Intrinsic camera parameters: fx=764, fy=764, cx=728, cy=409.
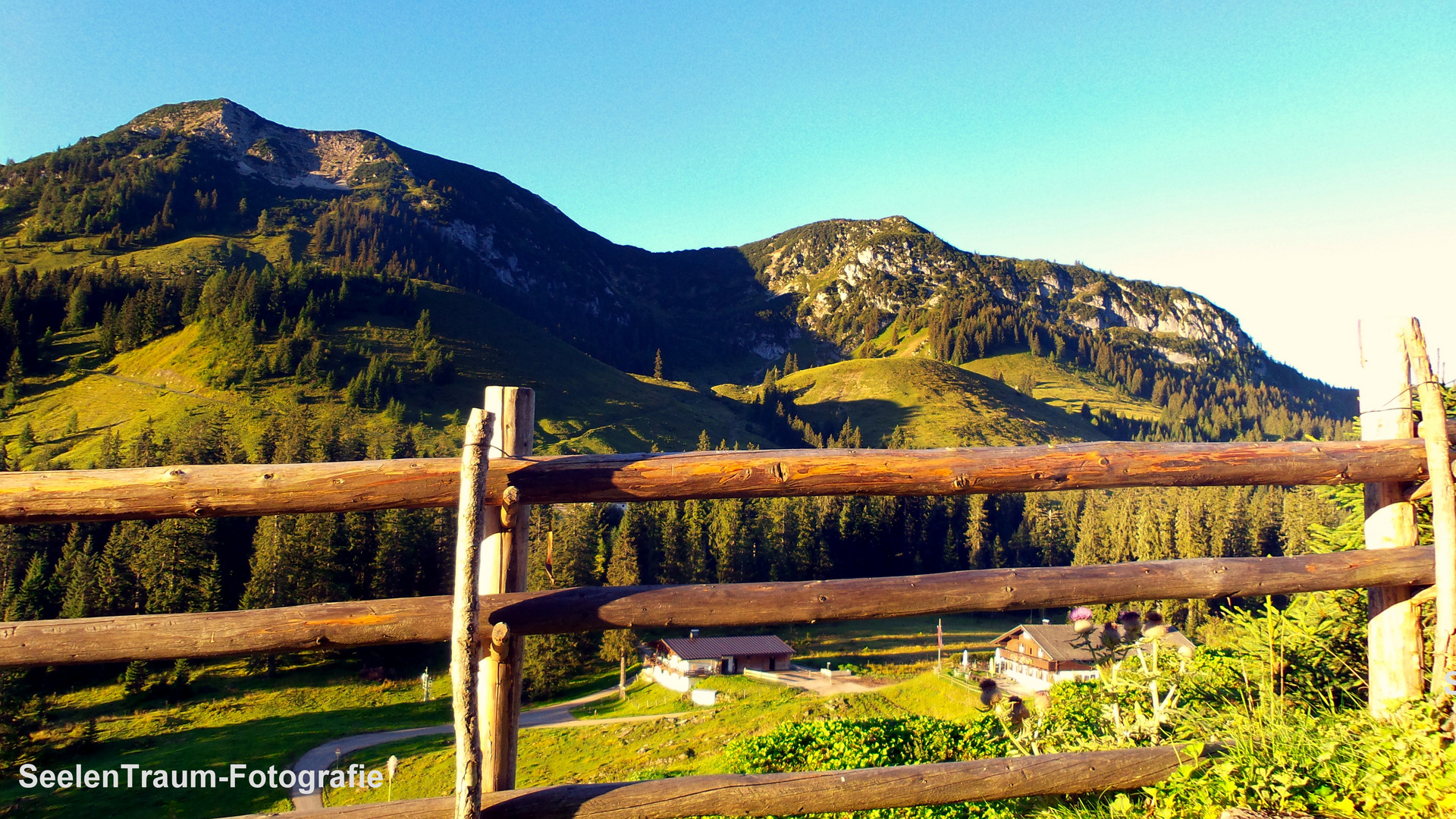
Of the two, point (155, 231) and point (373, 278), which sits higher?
point (155, 231)

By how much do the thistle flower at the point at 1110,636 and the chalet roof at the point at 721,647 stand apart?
4507 cm

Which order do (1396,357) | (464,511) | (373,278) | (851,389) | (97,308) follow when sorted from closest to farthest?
(464,511), (1396,357), (97,308), (373,278), (851,389)

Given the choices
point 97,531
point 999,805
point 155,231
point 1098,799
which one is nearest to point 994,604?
point 1098,799

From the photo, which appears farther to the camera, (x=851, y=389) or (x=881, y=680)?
(x=851, y=389)

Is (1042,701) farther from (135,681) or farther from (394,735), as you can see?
(135,681)

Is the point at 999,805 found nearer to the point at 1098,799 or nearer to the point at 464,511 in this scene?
the point at 1098,799

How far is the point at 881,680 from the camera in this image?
46.4 metres

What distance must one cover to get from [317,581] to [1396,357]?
6355cm

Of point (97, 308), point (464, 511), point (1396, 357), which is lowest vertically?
point (464, 511)

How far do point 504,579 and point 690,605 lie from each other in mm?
954

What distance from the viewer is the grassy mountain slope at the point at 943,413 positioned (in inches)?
6486

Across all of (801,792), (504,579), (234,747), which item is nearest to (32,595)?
(234,747)

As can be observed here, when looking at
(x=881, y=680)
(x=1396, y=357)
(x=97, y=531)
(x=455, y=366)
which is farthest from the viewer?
(x=455, y=366)

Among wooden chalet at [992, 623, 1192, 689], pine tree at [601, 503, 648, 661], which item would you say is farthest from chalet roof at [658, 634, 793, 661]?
wooden chalet at [992, 623, 1192, 689]
